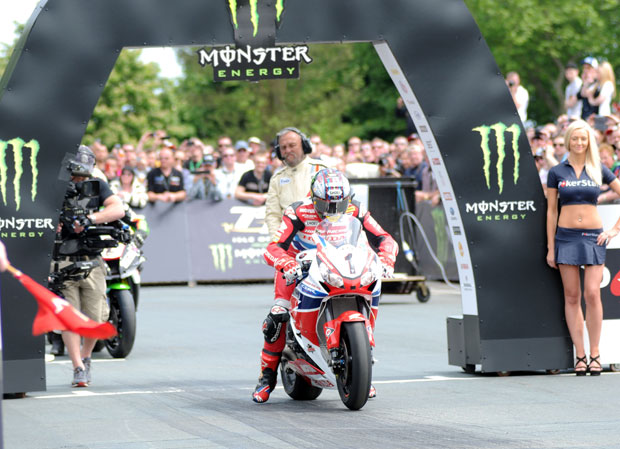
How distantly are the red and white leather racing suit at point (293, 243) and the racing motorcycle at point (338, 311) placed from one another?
0.47ft

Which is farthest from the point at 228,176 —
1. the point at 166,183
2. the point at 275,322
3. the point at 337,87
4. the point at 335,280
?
the point at 337,87

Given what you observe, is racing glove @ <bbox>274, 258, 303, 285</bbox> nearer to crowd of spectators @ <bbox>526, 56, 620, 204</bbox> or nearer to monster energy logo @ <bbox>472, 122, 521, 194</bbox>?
monster energy logo @ <bbox>472, 122, 521, 194</bbox>

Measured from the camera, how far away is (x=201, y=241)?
73.7ft

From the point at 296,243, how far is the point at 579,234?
2.76 metres

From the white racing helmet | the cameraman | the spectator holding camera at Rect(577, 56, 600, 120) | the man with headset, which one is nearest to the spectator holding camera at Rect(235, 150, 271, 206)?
the spectator holding camera at Rect(577, 56, 600, 120)

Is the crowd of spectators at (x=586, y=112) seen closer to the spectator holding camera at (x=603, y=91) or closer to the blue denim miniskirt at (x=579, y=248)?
the spectator holding camera at (x=603, y=91)

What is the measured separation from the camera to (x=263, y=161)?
21.9 meters

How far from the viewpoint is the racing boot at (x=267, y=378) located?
970cm

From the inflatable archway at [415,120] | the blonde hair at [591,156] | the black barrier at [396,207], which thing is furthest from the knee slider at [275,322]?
the black barrier at [396,207]

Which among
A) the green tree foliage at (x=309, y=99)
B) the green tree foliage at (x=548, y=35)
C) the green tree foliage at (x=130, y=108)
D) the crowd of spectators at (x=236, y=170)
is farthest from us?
the green tree foliage at (x=130, y=108)

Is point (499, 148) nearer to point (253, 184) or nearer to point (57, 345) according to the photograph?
point (57, 345)

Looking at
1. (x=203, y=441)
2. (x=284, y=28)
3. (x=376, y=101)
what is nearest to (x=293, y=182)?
(x=284, y=28)

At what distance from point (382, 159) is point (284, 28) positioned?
1103 cm

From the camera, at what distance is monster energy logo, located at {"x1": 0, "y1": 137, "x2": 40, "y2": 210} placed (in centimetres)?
1002
